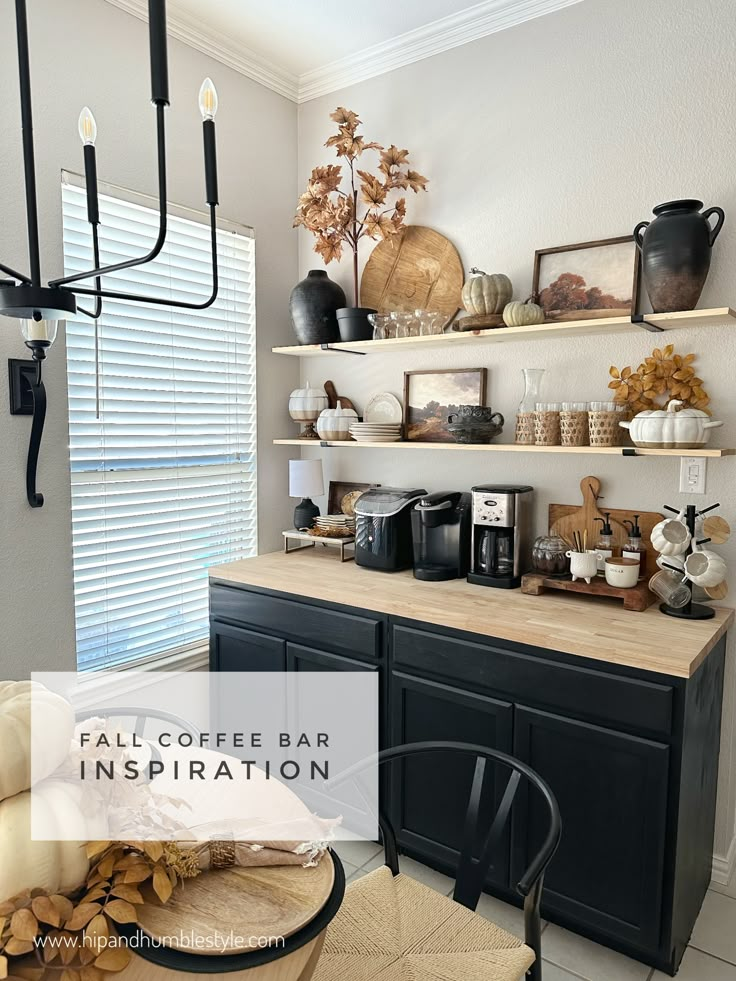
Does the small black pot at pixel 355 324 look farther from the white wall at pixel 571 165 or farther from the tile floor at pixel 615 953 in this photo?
the tile floor at pixel 615 953

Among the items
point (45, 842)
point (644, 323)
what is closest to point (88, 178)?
point (45, 842)

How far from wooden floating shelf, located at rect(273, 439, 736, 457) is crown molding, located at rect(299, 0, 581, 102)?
5.12 ft

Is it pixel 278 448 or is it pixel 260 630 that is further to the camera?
pixel 278 448

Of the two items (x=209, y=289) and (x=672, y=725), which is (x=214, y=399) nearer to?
(x=209, y=289)

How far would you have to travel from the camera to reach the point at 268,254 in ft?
10.2

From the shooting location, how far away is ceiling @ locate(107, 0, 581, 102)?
99.1 inches

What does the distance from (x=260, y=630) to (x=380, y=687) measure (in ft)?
1.89

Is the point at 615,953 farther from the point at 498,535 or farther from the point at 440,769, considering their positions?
the point at 498,535

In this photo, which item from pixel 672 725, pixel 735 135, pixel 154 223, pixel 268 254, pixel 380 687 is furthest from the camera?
pixel 268 254

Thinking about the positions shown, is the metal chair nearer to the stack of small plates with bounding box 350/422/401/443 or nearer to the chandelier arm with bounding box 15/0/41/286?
the chandelier arm with bounding box 15/0/41/286

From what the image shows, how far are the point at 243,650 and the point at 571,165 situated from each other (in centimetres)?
220

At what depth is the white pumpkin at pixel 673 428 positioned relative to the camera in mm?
2109

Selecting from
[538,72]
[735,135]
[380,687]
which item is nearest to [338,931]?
[380,687]

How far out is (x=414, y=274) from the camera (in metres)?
2.88
